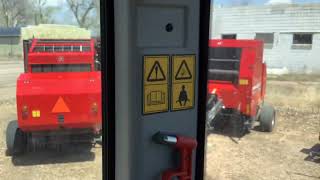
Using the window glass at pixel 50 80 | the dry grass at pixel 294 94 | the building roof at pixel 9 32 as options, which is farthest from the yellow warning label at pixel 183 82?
the building roof at pixel 9 32

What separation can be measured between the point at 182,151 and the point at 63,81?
1.68 ft

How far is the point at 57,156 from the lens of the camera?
1.37 meters

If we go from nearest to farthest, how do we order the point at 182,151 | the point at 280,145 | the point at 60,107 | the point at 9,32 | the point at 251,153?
the point at 9,32 → the point at 182,151 → the point at 251,153 → the point at 280,145 → the point at 60,107

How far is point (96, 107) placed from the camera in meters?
1.43

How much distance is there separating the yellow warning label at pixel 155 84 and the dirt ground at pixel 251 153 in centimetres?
23

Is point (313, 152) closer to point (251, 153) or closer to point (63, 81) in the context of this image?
point (251, 153)

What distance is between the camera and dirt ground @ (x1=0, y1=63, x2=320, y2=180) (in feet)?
4.32

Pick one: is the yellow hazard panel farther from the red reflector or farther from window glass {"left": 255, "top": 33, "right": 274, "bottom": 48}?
the red reflector

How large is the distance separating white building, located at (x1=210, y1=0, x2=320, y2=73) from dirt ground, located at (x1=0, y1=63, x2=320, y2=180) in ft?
0.37

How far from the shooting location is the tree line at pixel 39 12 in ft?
3.84

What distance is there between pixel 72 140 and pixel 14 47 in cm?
36

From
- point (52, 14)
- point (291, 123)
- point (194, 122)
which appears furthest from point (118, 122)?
point (291, 123)

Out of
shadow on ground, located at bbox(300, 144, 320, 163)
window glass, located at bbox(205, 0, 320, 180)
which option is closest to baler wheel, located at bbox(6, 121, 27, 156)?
window glass, located at bbox(205, 0, 320, 180)

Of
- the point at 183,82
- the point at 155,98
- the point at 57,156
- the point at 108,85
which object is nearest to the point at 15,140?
the point at 57,156
